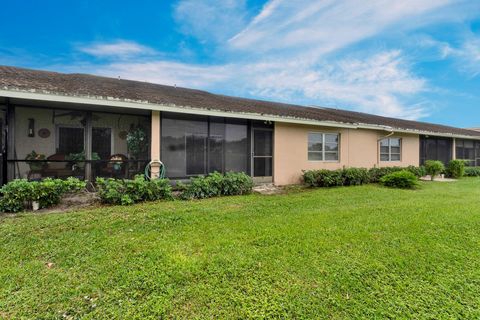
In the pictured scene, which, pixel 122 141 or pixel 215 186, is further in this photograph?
pixel 122 141

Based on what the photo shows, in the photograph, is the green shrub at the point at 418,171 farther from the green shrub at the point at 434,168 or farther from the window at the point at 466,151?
the window at the point at 466,151

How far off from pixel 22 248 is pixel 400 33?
1642 centimetres

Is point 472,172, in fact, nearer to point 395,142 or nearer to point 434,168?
point 434,168

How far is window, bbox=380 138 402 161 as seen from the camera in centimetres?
1334

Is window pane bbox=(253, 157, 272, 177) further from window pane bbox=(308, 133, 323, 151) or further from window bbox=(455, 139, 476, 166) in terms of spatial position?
window bbox=(455, 139, 476, 166)

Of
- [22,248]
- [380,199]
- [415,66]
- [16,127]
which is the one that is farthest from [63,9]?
[415,66]

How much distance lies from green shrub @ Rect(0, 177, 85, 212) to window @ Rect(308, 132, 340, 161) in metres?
8.67

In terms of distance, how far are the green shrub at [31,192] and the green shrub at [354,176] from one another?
30.6 feet

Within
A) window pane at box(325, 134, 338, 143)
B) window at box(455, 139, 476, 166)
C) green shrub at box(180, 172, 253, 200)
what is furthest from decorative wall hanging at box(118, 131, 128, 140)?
window at box(455, 139, 476, 166)

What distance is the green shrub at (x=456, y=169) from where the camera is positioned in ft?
46.7

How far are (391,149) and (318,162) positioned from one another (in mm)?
5593

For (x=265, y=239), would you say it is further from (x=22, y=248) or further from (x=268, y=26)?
(x=268, y=26)

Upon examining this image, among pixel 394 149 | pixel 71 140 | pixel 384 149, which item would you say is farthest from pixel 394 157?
pixel 71 140

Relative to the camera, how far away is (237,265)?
3.26 metres
